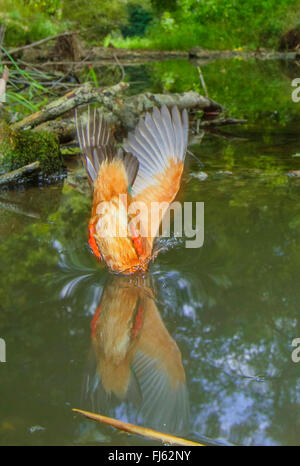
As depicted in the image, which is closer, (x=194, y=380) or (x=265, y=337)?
(x=194, y=380)

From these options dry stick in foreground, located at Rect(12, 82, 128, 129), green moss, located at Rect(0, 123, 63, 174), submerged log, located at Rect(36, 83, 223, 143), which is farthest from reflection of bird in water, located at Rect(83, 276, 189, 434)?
submerged log, located at Rect(36, 83, 223, 143)

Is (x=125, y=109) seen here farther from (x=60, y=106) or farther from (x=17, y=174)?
(x=17, y=174)

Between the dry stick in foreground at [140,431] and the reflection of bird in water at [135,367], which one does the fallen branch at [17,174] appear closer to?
the reflection of bird in water at [135,367]

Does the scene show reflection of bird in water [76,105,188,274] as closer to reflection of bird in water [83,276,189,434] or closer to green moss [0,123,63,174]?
reflection of bird in water [83,276,189,434]

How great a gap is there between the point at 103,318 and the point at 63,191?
1968 millimetres

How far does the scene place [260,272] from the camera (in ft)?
7.91

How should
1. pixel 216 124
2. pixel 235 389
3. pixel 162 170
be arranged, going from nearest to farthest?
pixel 235 389 → pixel 162 170 → pixel 216 124

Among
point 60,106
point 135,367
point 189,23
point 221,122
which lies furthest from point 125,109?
point 189,23

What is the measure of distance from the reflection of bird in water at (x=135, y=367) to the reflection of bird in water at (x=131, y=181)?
23 centimetres

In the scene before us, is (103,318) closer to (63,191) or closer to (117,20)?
(63,191)

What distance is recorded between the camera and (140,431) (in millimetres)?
1434

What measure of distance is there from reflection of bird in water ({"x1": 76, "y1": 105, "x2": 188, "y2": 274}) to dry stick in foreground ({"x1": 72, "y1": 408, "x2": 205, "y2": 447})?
101cm

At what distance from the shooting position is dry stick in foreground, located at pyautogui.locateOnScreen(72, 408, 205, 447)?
1396 millimetres
